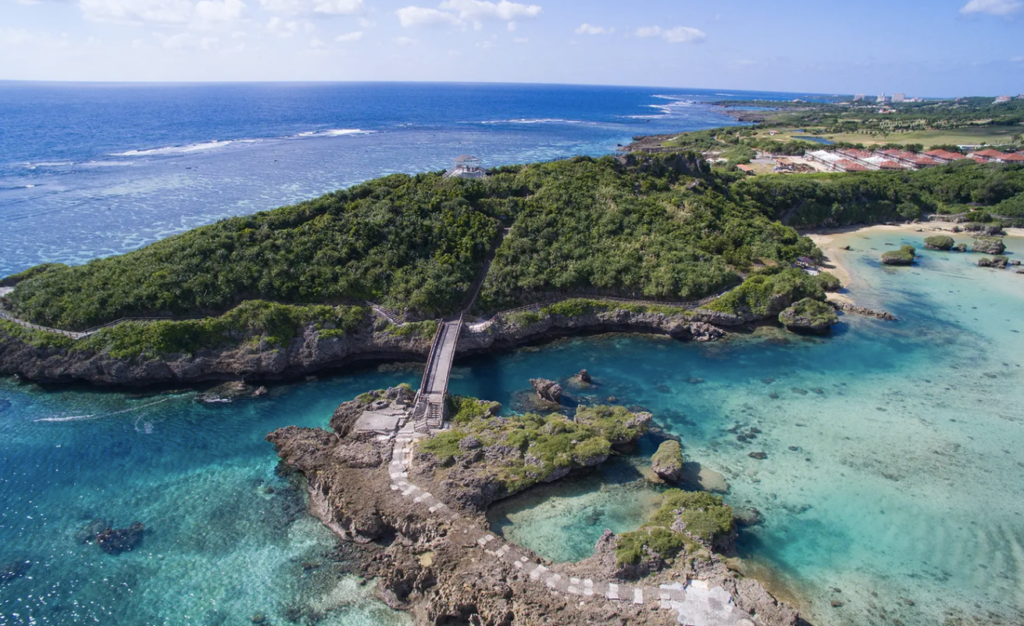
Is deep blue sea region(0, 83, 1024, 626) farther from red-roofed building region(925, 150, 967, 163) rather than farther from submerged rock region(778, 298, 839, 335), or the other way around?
red-roofed building region(925, 150, 967, 163)

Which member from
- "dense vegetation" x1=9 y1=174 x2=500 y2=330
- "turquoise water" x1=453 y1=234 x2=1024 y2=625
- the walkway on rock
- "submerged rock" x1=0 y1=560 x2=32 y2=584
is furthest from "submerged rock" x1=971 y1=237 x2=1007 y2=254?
"submerged rock" x1=0 y1=560 x2=32 y2=584

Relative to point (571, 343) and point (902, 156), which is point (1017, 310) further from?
point (902, 156)

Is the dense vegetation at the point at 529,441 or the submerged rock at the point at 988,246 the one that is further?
the submerged rock at the point at 988,246

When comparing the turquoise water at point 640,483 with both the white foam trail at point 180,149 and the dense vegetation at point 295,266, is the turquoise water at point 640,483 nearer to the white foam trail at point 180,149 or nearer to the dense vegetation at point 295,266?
the dense vegetation at point 295,266

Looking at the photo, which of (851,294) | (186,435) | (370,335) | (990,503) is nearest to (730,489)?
(990,503)

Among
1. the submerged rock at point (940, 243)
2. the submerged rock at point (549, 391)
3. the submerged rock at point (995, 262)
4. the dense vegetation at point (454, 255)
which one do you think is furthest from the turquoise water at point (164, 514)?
the submerged rock at point (940, 243)
